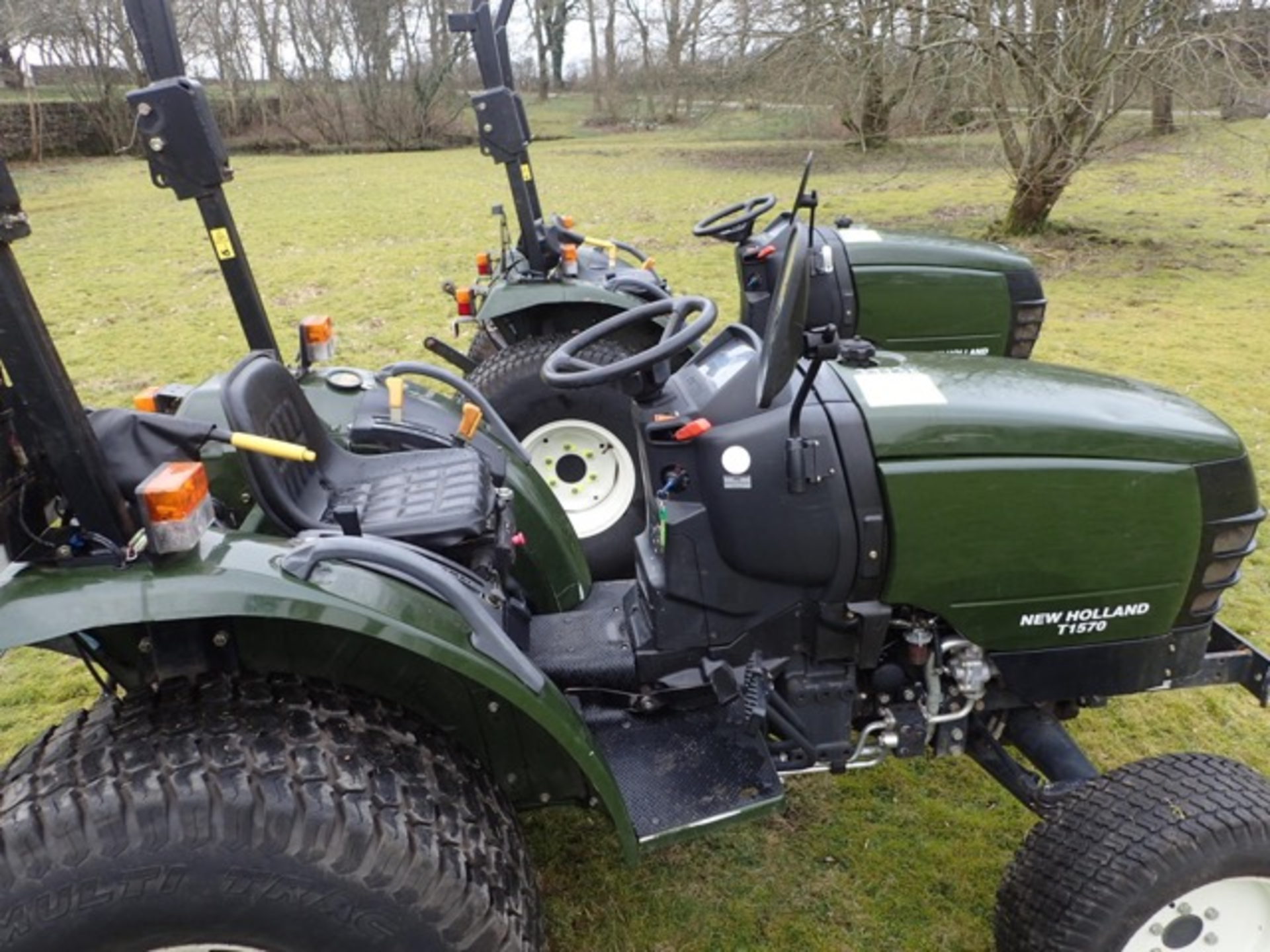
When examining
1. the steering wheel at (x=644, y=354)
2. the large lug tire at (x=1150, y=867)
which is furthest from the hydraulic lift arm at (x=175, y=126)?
the large lug tire at (x=1150, y=867)

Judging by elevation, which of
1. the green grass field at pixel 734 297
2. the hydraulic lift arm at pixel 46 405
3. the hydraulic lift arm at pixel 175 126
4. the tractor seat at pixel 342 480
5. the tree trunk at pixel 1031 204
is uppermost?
the hydraulic lift arm at pixel 175 126

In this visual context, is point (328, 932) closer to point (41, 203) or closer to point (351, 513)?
point (351, 513)

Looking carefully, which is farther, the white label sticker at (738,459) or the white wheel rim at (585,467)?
the white wheel rim at (585,467)

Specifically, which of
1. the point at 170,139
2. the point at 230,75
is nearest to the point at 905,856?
the point at 170,139

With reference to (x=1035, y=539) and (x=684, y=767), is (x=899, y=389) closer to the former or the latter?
(x=1035, y=539)

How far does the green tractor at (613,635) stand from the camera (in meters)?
1.49

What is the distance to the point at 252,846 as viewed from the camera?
145cm

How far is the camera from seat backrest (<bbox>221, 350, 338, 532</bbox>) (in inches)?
82.7

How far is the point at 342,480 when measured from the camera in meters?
2.54

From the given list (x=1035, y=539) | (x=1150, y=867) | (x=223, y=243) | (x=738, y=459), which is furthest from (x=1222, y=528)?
(x=223, y=243)

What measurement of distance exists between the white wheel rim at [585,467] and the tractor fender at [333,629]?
2084mm

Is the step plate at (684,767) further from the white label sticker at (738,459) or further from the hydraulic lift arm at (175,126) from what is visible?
the hydraulic lift arm at (175,126)

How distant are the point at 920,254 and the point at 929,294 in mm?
182

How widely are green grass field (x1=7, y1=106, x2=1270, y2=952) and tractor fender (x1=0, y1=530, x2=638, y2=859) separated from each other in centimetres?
66
